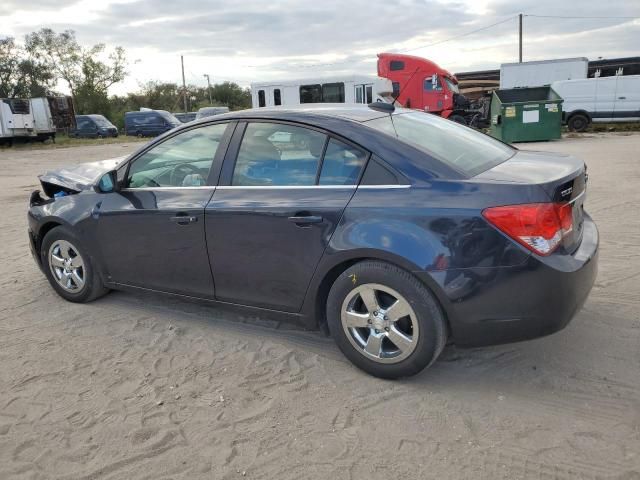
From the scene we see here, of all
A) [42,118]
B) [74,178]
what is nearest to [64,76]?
[42,118]

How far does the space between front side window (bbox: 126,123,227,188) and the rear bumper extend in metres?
1.78

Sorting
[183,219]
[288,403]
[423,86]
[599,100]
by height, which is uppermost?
[423,86]

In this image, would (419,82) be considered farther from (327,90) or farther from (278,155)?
(278,155)

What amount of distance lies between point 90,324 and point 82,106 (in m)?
51.9

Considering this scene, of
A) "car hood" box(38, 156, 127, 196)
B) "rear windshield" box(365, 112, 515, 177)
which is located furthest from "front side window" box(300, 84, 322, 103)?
"rear windshield" box(365, 112, 515, 177)

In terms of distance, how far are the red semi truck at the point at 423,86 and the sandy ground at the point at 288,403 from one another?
19.1 m

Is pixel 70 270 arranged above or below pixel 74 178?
below

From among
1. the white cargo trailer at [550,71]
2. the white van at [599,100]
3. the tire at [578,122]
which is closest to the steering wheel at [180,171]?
the white van at [599,100]

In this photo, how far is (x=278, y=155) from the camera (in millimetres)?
3514

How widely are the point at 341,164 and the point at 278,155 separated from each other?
1.51ft

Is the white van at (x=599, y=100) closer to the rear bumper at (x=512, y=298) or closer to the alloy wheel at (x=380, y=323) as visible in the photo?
the rear bumper at (x=512, y=298)

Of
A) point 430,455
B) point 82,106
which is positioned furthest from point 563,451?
point 82,106

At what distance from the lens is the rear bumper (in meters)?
2.79

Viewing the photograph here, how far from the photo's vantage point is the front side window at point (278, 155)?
338cm
